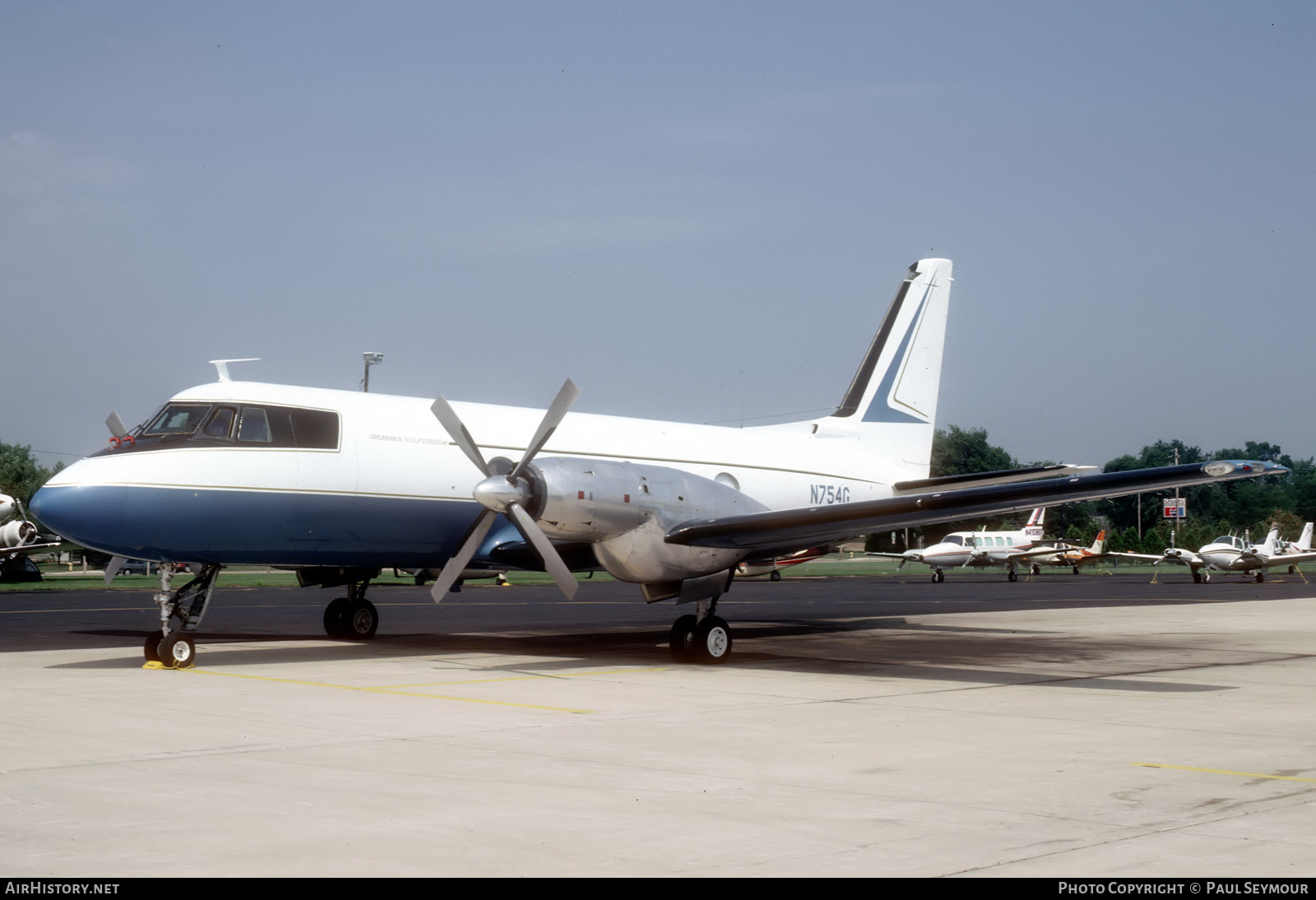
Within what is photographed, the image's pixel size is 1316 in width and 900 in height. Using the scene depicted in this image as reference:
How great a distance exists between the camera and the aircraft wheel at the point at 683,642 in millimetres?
15961

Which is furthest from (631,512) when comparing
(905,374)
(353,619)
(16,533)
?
(16,533)

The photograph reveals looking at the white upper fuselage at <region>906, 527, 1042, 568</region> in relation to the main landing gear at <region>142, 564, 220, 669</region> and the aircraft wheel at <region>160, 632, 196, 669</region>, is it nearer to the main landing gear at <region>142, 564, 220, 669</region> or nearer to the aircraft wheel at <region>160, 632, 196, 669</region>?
the main landing gear at <region>142, 564, 220, 669</region>

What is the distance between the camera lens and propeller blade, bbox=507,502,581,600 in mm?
14500

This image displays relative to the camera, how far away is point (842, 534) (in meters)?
16.3

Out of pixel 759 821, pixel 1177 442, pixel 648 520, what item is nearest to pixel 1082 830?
pixel 759 821

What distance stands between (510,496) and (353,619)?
6364mm

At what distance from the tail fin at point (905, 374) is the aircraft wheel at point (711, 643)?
24.3ft

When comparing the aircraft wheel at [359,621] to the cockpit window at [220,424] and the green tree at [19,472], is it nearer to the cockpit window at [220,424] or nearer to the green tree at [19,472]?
the cockpit window at [220,424]

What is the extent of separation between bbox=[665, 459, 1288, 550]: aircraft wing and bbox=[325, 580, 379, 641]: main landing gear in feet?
21.7

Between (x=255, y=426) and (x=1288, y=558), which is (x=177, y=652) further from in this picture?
(x=1288, y=558)

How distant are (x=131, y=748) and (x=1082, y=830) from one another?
665 centimetres

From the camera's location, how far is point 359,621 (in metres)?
19.5
